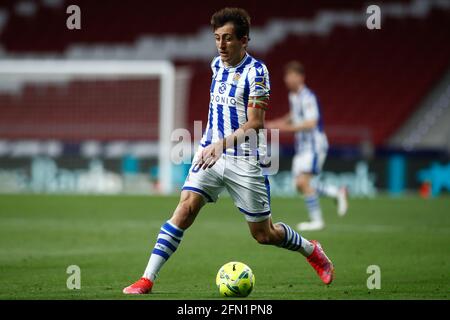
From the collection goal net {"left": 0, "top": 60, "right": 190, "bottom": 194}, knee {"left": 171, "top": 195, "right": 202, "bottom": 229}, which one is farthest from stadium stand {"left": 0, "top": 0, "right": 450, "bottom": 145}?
knee {"left": 171, "top": 195, "right": 202, "bottom": 229}

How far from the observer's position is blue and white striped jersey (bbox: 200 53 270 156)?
23.6 feet

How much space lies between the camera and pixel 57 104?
25453 mm

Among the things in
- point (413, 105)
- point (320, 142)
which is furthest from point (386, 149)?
point (320, 142)

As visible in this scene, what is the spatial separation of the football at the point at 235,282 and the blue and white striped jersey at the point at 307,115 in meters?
7.21

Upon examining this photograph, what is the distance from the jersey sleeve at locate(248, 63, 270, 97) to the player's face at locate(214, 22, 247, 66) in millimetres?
199

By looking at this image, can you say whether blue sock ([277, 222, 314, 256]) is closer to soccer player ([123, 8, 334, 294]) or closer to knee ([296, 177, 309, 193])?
soccer player ([123, 8, 334, 294])

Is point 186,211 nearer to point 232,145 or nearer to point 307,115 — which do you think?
point 232,145

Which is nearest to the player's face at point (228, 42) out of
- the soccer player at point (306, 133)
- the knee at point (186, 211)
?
the knee at point (186, 211)

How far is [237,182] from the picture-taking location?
23.8 feet

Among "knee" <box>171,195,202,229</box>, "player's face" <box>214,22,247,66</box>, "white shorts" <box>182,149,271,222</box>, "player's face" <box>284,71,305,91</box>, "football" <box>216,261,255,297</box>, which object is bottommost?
"football" <box>216,261,255,297</box>

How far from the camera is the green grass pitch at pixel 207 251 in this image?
24.3 ft

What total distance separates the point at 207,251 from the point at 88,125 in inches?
603

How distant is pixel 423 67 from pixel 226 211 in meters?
13.0

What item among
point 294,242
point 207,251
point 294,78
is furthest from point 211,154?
point 294,78
